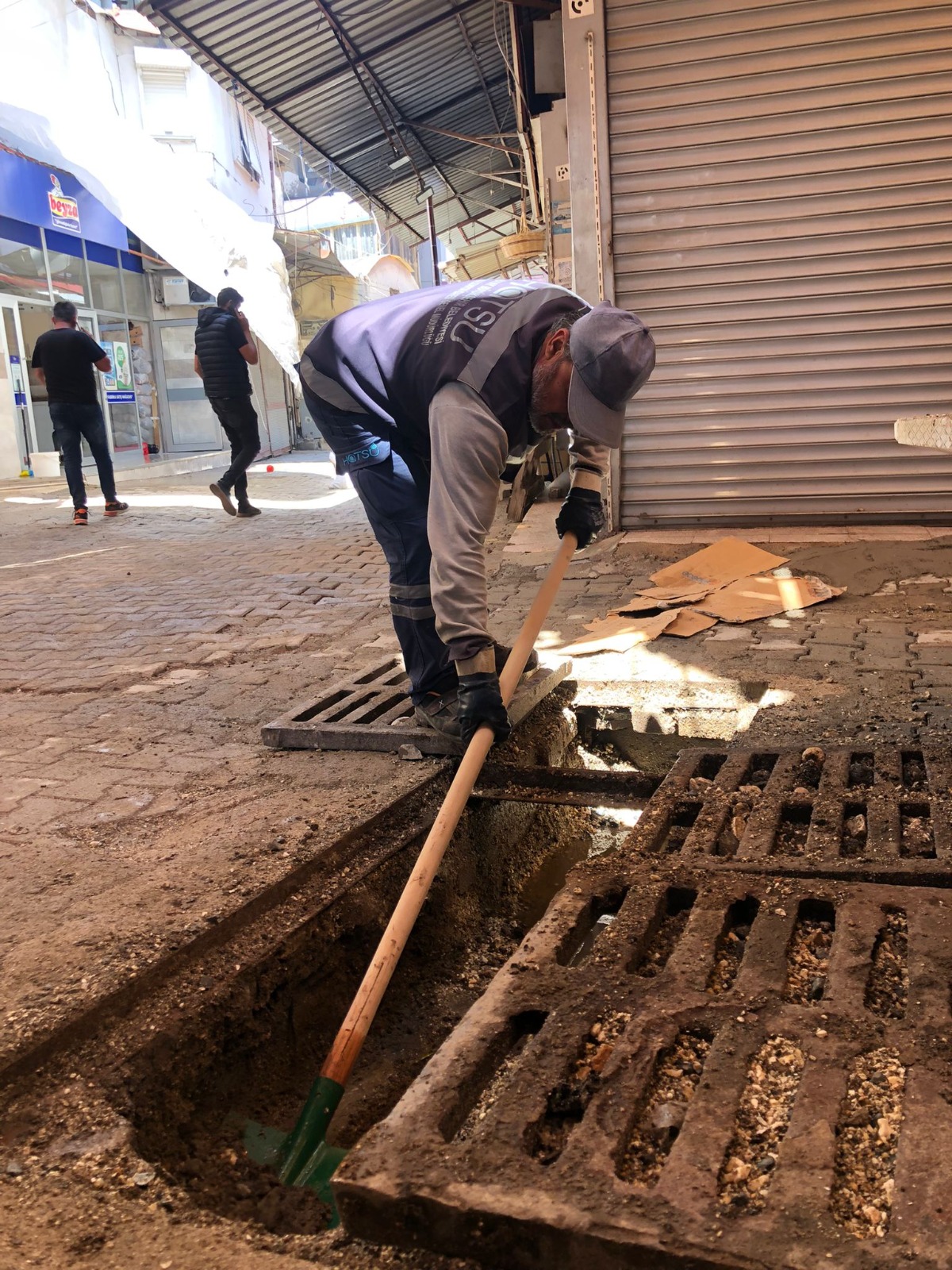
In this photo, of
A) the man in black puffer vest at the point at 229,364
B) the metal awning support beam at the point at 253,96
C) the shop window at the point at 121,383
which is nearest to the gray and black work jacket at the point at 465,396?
the man in black puffer vest at the point at 229,364

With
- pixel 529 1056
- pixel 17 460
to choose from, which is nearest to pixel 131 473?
pixel 17 460

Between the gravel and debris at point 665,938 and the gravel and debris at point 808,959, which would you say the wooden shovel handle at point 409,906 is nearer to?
the gravel and debris at point 665,938

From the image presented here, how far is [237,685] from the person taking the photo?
451cm

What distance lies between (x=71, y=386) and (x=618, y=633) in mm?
6636

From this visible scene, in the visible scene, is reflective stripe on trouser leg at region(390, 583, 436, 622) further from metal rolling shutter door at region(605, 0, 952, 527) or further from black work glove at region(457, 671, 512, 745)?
metal rolling shutter door at region(605, 0, 952, 527)

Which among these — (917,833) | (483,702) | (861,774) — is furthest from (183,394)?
(917,833)

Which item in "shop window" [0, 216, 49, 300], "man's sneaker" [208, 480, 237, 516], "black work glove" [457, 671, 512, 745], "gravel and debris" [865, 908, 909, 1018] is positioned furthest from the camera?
"shop window" [0, 216, 49, 300]

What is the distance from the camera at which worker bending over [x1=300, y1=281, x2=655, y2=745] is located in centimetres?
258

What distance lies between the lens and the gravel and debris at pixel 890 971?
6.40 ft

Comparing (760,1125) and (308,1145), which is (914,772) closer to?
(760,1125)

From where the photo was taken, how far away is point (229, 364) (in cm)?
923

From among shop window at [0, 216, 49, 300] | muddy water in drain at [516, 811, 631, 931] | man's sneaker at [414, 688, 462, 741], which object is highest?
shop window at [0, 216, 49, 300]

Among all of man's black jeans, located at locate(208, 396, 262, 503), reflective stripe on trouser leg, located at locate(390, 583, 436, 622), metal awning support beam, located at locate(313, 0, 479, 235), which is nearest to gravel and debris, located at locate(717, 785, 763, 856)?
reflective stripe on trouser leg, located at locate(390, 583, 436, 622)

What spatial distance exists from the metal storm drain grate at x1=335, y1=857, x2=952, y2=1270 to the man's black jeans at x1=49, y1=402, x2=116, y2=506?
848 centimetres
